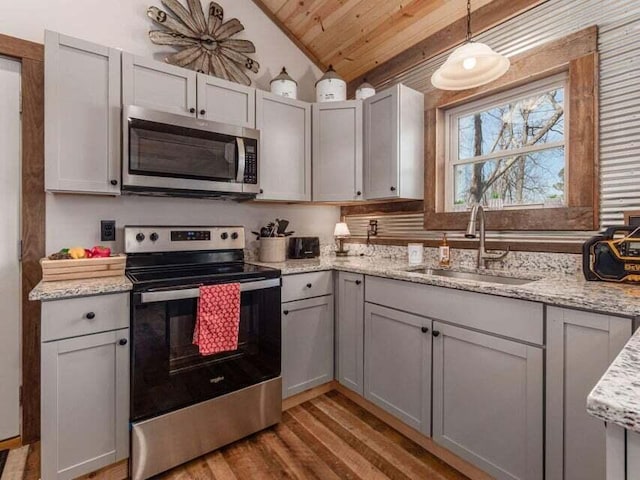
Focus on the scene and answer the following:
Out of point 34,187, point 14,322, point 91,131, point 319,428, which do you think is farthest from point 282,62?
point 319,428

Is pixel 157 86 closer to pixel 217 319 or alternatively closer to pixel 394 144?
pixel 217 319

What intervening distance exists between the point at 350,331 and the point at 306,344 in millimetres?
299

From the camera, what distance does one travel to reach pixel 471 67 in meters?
1.66

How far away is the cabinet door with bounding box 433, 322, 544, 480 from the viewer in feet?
4.41

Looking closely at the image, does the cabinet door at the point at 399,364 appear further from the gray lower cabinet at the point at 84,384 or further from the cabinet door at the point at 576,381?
the gray lower cabinet at the point at 84,384

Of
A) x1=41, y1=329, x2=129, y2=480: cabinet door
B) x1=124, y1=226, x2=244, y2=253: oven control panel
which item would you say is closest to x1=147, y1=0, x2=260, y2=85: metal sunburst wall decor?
x1=124, y1=226, x2=244, y2=253: oven control panel

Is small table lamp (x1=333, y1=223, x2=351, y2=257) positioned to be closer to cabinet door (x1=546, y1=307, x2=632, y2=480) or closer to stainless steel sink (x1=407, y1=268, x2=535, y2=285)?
stainless steel sink (x1=407, y1=268, x2=535, y2=285)

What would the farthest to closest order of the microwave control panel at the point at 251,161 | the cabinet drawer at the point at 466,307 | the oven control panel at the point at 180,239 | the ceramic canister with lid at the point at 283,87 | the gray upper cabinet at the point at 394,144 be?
the ceramic canister with lid at the point at 283,87, the gray upper cabinet at the point at 394,144, the microwave control panel at the point at 251,161, the oven control panel at the point at 180,239, the cabinet drawer at the point at 466,307

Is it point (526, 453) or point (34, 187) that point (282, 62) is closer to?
point (34, 187)

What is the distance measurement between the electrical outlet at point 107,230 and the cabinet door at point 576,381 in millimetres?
2296

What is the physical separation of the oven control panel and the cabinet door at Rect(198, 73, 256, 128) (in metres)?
0.73

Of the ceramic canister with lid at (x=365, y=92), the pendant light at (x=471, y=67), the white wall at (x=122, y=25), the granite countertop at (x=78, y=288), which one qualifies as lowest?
the granite countertop at (x=78, y=288)

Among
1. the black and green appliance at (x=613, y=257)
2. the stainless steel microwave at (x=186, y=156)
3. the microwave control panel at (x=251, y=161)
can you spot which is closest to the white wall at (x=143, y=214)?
the stainless steel microwave at (x=186, y=156)

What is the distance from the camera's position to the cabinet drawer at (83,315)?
141 centimetres
